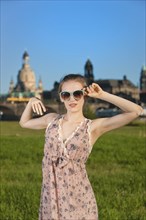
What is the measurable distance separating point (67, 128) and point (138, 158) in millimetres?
10938

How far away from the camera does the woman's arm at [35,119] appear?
3.38m

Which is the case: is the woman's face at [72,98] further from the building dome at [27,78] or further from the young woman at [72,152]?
the building dome at [27,78]

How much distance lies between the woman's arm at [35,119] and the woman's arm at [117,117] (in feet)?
1.34

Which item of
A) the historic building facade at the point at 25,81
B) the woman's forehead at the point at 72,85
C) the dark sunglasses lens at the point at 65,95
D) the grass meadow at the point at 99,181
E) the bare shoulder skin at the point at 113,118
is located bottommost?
the grass meadow at the point at 99,181

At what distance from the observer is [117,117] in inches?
129

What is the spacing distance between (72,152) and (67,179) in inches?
8.1

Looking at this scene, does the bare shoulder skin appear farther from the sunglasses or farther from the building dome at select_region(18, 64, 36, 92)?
the building dome at select_region(18, 64, 36, 92)

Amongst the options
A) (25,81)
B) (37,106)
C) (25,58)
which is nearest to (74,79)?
(37,106)

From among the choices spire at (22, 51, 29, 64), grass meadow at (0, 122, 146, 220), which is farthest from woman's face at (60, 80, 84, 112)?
spire at (22, 51, 29, 64)

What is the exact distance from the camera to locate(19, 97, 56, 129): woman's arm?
338 centimetres

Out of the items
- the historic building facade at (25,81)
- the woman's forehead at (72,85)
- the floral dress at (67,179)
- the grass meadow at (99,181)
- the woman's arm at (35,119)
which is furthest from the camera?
the historic building facade at (25,81)

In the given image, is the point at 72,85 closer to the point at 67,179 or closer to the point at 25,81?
the point at 67,179

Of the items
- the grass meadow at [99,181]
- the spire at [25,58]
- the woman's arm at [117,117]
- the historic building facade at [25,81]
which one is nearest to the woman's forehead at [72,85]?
the woman's arm at [117,117]

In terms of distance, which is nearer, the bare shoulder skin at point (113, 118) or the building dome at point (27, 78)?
the bare shoulder skin at point (113, 118)
